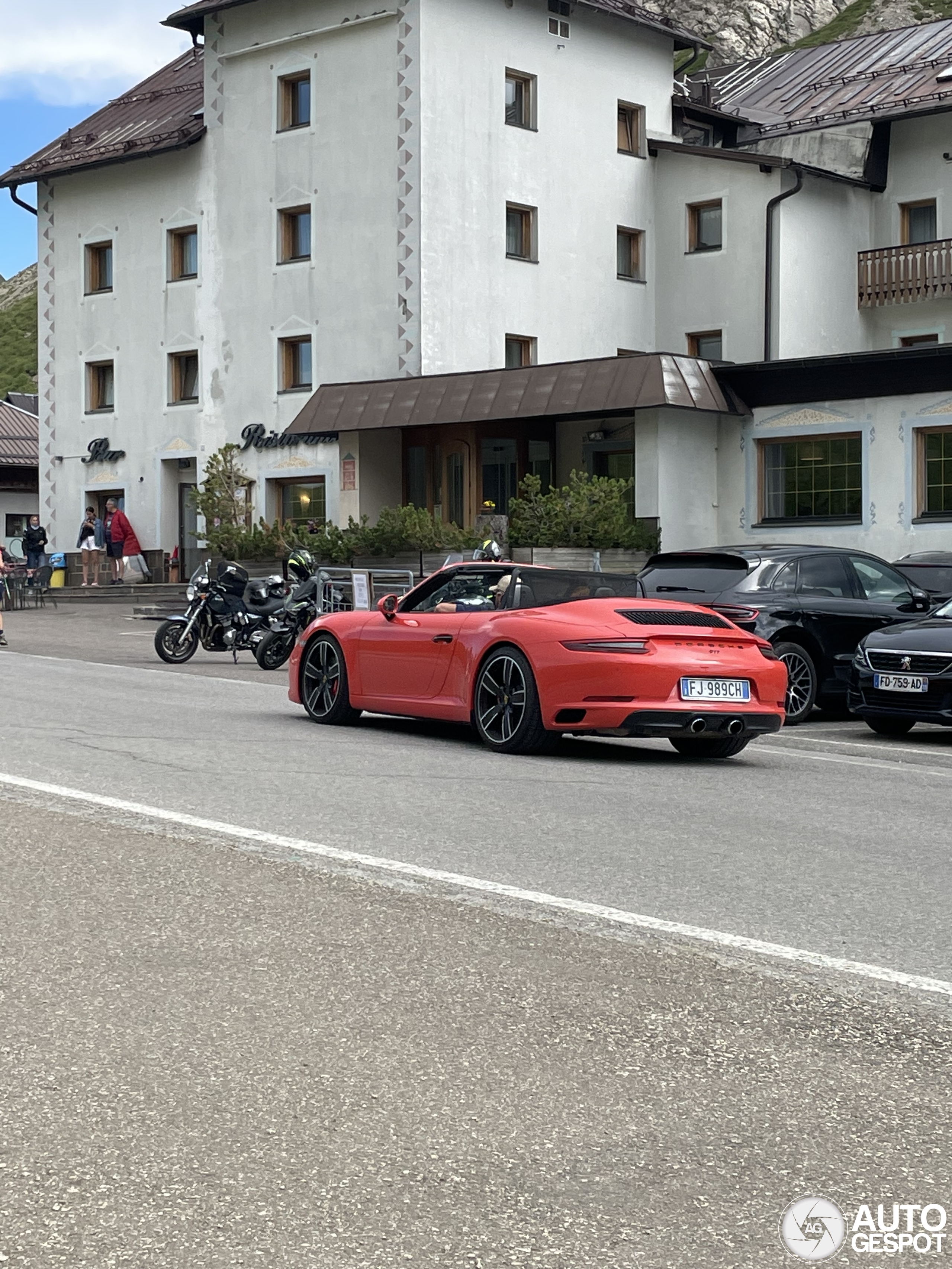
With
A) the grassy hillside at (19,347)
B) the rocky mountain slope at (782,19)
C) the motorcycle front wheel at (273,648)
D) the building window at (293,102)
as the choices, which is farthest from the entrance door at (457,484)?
the grassy hillside at (19,347)

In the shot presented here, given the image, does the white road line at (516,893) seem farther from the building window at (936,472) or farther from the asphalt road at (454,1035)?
the building window at (936,472)

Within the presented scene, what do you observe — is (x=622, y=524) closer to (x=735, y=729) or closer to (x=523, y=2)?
(x=523, y=2)

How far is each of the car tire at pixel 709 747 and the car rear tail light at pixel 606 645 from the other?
97 cm

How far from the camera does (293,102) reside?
41.1 meters

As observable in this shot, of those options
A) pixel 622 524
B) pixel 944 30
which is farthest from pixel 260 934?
pixel 944 30

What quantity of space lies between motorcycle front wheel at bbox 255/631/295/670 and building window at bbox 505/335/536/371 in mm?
19539

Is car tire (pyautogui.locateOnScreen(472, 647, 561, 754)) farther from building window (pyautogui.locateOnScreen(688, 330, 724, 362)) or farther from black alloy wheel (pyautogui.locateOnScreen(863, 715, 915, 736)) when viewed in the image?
building window (pyautogui.locateOnScreen(688, 330, 724, 362))

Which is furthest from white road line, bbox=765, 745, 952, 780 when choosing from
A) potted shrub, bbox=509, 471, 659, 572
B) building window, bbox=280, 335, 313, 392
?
building window, bbox=280, 335, 313, 392

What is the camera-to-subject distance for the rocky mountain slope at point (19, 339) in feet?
392

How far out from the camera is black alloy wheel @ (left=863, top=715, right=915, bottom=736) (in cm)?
1543

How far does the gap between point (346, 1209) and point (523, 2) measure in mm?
39194

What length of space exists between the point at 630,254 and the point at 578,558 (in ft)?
44.1

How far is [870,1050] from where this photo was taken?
4887mm

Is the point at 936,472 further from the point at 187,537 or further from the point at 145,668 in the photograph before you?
the point at 187,537
